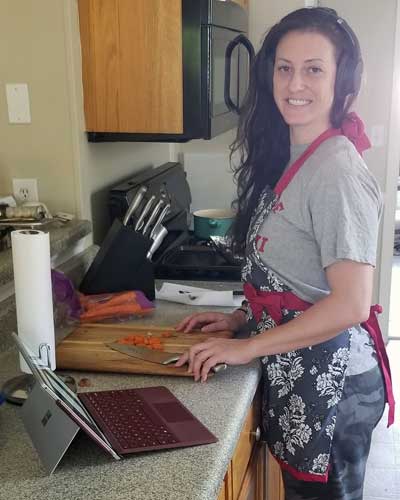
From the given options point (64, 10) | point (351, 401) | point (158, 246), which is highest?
point (64, 10)

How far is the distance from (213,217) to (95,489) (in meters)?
1.57

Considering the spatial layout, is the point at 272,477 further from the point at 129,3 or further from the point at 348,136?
the point at 129,3

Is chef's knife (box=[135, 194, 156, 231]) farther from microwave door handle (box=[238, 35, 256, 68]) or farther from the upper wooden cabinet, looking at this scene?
microwave door handle (box=[238, 35, 256, 68])

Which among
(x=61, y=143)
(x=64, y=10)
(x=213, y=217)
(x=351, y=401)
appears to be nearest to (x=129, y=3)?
(x=64, y=10)

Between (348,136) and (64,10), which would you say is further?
(64,10)

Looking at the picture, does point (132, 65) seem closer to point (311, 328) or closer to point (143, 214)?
point (143, 214)

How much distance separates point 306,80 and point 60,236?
73 cm

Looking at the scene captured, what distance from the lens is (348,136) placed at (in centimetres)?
125

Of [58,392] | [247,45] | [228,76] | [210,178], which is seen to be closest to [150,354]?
[58,392]

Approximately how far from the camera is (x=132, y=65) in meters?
1.69

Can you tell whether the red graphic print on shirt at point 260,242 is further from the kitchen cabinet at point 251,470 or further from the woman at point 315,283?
the kitchen cabinet at point 251,470

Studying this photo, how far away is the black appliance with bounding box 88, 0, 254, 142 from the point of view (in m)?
1.66

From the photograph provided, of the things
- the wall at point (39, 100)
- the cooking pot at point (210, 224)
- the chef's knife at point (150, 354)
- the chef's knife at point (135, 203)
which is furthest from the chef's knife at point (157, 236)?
the chef's knife at point (150, 354)

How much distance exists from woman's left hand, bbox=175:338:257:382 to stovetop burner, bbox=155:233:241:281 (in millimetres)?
672
